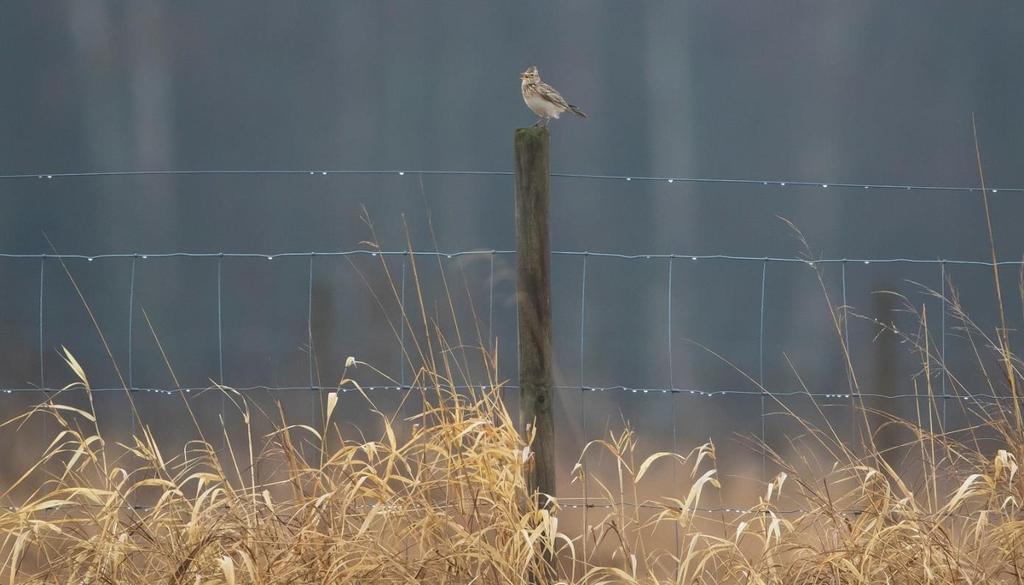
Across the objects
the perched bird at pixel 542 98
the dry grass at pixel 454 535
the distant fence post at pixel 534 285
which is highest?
the perched bird at pixel 542 98

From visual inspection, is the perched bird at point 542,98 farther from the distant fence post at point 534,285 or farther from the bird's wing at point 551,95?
the distant fence post at point 534,285

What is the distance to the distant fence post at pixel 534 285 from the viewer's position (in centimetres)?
231

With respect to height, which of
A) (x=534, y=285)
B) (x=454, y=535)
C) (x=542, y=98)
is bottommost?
(x=454, y=535)

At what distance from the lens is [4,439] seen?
373 centimetres

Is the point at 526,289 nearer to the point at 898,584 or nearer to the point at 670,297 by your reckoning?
the point at 898,584

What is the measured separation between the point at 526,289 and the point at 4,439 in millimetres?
2223

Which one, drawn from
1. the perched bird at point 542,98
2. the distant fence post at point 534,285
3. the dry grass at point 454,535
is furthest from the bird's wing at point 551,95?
the dry grass at point 454,535

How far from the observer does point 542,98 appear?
3.28 meters

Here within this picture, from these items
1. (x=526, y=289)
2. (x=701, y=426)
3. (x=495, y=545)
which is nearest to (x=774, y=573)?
(x=495, y=545)

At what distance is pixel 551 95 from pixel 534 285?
1.08 meters

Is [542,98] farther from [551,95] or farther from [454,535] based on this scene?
[454,535]

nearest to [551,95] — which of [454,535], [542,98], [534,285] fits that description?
[542,98]

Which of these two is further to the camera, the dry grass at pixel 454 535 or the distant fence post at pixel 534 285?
the distant fence post at pixel 534 285

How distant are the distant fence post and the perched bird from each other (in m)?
0.94
